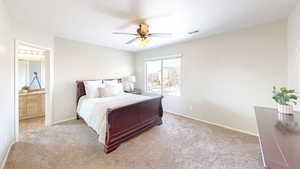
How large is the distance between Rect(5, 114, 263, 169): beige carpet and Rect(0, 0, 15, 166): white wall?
11.7 inches

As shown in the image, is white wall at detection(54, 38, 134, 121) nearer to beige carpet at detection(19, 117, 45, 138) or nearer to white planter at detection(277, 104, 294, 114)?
beige carpet at detection(19, 117, 45, 138)

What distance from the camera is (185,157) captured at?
2.02m

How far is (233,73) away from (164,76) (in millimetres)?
2263

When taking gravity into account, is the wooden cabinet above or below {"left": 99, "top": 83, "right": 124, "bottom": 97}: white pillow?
below

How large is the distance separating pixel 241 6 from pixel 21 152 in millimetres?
4488

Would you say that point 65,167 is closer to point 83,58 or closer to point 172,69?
point 83,58

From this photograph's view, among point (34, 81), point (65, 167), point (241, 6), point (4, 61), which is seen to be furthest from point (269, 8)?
point (34, 81)

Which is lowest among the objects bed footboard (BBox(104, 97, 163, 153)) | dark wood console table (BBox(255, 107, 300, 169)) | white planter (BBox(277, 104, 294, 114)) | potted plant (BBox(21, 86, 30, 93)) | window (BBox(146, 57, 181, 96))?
bed footboard (BBox(104, 97, 163, 153))

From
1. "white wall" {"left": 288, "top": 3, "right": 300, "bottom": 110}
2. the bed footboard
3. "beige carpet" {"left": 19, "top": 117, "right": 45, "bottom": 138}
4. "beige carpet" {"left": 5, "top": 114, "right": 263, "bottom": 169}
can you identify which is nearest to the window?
the bed footboard

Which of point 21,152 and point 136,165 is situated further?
point 21,152

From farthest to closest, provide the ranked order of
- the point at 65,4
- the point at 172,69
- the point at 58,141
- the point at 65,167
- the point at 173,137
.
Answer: the point at 172,69 → the point at 173,137 → the point at 58,141 → the point at 65,4 → the point at 65,167

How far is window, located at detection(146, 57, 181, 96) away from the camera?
428cm

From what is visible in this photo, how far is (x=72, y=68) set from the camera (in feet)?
12.0

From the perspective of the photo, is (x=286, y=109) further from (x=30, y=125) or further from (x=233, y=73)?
(x=30, y=125)
